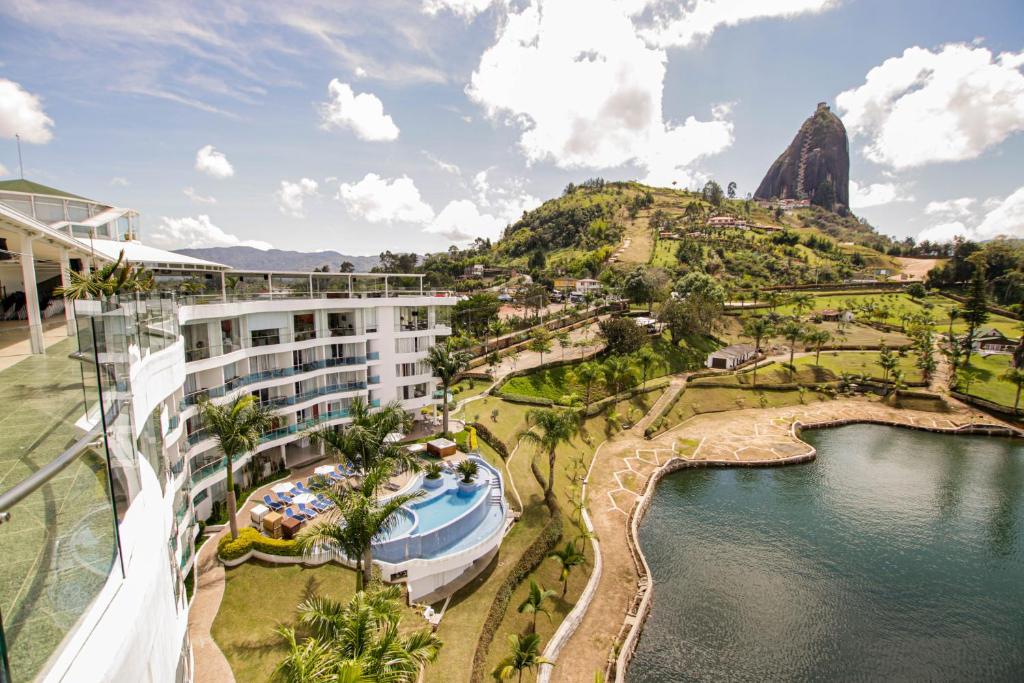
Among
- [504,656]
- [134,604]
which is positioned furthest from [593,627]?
[134,604]

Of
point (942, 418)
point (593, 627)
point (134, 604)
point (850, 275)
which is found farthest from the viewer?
point (850, 275)

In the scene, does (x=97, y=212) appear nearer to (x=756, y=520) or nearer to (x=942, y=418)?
(x=756, y=520)

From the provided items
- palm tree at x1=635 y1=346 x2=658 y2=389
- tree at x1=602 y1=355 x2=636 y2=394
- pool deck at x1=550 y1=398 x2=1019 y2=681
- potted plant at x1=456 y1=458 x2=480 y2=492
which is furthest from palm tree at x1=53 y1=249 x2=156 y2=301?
palm tree at x1=635 y1=346 x2=658 y2=389

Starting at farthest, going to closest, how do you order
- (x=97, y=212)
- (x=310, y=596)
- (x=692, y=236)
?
1. (x=692, y=236)
2. (x=97, y=212)
3. (x=310, y=596)

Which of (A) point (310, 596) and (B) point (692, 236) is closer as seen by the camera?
(A) point (310, 596)

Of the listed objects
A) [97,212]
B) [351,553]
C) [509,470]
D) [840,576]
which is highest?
[97,212]

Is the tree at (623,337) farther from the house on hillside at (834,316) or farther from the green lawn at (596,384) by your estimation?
the house on hillside at (834,316)

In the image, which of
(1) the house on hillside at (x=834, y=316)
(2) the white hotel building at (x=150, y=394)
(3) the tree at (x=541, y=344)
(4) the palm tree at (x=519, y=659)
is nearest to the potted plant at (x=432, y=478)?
(2) the white hotel building at (x=150, y=394)
